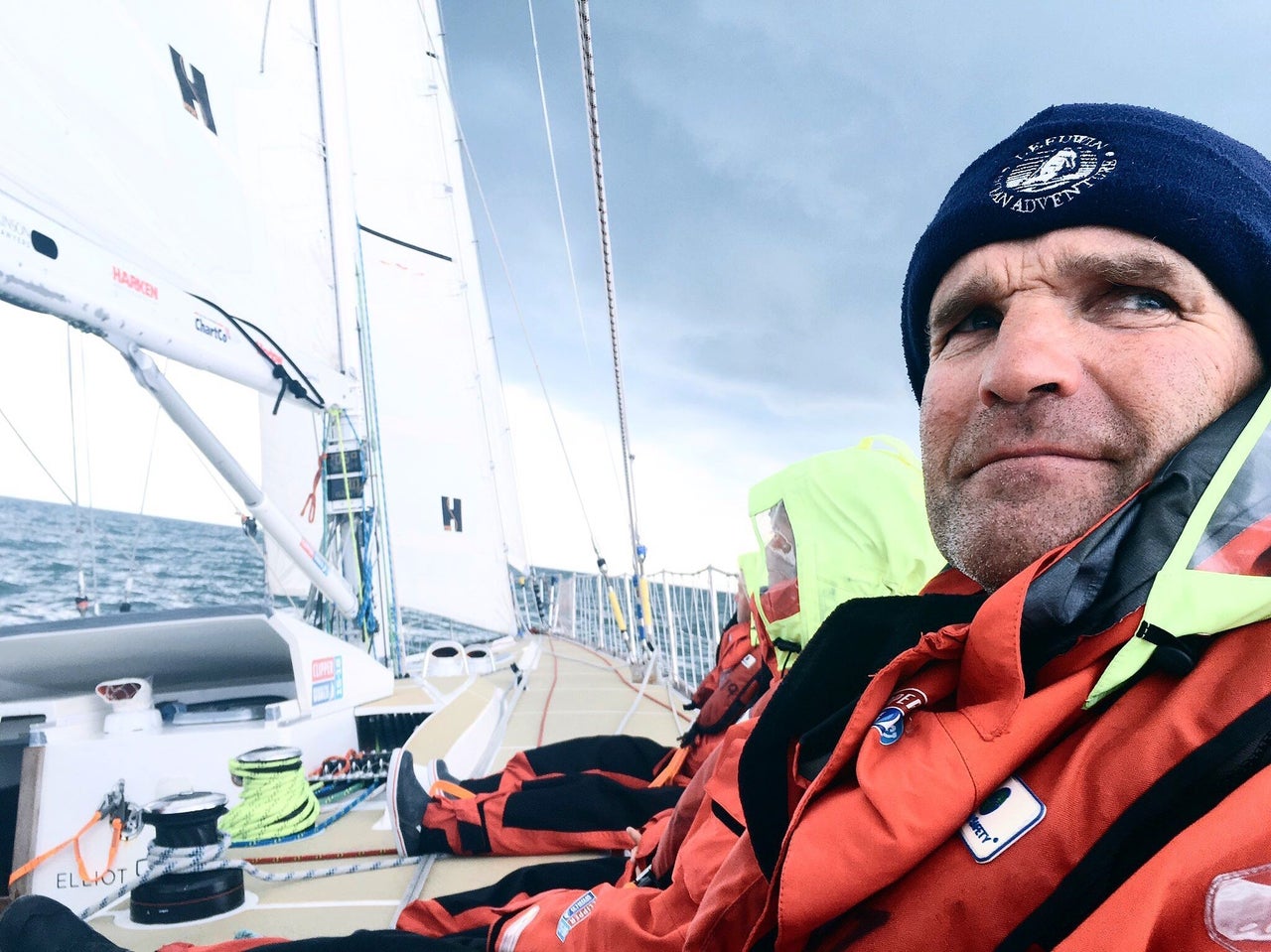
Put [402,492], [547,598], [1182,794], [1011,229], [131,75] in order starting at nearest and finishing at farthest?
[1182,794] < [1011,229] < [131,75] < [402,492] < [547,598]

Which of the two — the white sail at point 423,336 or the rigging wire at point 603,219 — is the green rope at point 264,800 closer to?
the rigging wire at point 603,219

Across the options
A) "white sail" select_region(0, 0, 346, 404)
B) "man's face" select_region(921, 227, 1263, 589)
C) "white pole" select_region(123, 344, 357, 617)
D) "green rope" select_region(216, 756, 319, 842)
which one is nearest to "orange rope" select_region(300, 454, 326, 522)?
"white pole" select_region(123, 344, 357, 617)

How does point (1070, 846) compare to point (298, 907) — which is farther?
point (298, 907)

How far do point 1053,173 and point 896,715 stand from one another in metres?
0.60

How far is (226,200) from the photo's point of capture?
10.4 ft

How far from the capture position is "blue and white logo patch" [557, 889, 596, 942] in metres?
1.16

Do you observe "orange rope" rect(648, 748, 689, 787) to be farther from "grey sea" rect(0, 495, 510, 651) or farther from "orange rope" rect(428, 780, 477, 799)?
"grey sea" rect(0, 495, 510, 651)

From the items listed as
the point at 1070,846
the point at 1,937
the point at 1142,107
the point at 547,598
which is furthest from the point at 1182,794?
the point at 547,598

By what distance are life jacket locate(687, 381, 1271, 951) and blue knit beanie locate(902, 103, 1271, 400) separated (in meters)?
0.17

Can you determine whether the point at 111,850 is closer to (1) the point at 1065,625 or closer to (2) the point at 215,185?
(2) the point at 215,185

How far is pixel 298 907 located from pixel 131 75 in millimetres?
2688

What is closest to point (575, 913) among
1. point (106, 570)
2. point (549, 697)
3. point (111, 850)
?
point (111, 850)

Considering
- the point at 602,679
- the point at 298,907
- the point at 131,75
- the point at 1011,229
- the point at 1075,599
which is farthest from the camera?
the point at 602,679

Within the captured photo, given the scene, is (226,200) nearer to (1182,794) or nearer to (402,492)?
(1182,794)
